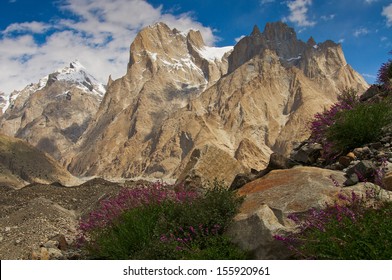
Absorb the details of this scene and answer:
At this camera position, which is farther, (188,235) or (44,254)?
(44,254)

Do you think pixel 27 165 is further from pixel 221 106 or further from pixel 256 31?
pixel 256 31

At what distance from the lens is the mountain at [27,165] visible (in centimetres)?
7781

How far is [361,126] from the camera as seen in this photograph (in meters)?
7.54

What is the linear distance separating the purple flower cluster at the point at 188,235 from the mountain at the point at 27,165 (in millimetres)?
70758

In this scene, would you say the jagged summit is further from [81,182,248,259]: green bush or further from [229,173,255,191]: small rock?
[81,182,248,259]: green bush

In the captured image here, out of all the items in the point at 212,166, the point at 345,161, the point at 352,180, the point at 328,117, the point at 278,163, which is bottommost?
the point at 352,180

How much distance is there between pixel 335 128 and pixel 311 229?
146 inches

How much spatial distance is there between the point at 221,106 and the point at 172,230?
127 meters

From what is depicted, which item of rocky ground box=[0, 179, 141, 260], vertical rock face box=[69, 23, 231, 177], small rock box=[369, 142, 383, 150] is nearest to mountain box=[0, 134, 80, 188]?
vertical rock face box=[69, 23, 231, 177]

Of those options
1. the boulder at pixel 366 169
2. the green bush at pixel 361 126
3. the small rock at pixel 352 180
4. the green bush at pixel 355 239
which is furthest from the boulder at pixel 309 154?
the green bush at pixel 355 239

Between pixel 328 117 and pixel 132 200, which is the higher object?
pixel 328 117

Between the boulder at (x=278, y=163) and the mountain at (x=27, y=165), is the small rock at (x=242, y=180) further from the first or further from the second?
the mountain at (x=27, y=165)

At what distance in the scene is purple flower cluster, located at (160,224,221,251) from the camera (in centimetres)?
523

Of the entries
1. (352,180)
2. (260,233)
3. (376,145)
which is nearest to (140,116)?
(376,145)
